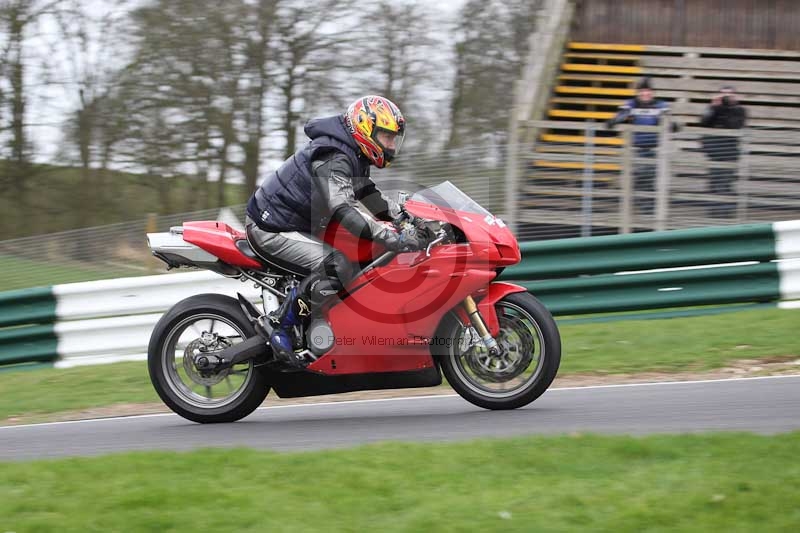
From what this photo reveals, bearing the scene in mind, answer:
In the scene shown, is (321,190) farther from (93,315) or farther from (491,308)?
(93,315)

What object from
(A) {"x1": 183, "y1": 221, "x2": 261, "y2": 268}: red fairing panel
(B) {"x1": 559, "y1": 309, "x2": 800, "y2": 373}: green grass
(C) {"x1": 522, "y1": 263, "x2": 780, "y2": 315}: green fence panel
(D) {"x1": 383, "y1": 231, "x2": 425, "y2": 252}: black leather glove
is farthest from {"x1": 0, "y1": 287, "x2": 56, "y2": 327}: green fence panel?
(D) {"x1": 383, "y1": 231, "x2": 425, "y2": 252}: black leather glove

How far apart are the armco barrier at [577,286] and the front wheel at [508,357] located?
11.7ft

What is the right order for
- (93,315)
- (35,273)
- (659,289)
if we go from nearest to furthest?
1. (659,289)
2. (93,315)
3. (35,273)

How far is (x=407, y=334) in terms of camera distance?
6285mm

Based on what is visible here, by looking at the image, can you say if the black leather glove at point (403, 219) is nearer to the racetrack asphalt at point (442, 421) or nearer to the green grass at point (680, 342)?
the racetrack asphalt at point (442, 421)

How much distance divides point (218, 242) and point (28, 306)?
447 cm

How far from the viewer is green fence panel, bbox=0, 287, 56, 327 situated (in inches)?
396

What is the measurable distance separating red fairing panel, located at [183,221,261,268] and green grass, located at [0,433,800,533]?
1505 millimetres

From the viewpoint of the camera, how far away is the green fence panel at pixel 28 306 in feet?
33.0

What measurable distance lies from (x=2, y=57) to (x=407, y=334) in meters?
14.8

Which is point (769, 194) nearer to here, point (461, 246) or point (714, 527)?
point (461, 246)

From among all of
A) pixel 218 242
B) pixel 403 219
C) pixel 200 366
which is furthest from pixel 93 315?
pixel 403 219

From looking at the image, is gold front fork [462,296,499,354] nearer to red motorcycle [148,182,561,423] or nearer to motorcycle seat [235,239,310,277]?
red motorcycle [148,182,561,423]

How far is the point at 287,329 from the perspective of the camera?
641 centimetres
